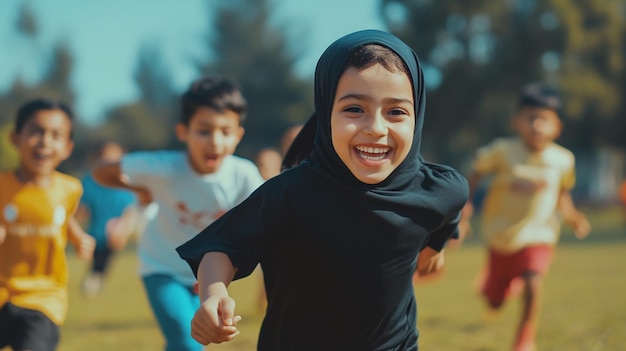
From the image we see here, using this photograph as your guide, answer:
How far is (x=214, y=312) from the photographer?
102 inches

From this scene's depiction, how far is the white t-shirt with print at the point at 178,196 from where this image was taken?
4938 millimetres

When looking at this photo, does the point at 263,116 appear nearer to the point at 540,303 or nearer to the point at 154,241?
the point at 540,303

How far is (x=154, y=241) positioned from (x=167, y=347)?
25.5 inches

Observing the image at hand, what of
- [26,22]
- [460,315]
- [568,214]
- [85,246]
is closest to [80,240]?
[85,246]

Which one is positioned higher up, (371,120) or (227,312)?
(371,120)

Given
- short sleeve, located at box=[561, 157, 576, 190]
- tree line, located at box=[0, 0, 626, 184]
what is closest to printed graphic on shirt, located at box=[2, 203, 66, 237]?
short sleeve, located at box=[561, 157, 576, 190]

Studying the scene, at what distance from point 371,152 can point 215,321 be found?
0.81m

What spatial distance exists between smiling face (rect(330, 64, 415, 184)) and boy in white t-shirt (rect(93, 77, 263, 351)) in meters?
2.01

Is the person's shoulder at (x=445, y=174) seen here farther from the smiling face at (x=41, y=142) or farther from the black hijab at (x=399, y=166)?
the smiling face at (x=41, y=142)

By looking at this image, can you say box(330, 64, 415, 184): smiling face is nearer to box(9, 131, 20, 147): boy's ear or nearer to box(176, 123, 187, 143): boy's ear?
box(176, 123, 187, 143): boy's ear

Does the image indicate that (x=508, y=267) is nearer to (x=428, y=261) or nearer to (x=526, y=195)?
(x=526, y=195)

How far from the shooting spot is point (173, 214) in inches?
197

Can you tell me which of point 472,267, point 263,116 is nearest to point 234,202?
point 472,267

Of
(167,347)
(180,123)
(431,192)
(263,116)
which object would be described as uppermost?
(263,116)
